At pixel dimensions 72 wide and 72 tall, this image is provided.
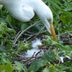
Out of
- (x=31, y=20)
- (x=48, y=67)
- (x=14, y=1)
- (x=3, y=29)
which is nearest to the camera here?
(x=48, y=67)

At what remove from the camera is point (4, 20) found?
3.86 metres

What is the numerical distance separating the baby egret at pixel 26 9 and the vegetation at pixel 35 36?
0.43ft

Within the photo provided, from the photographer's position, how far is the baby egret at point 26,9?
3.66 metres

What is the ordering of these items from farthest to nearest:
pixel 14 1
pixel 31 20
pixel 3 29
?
1. pixel 31 20
2. pixel 14 1
3. pixel 3 29

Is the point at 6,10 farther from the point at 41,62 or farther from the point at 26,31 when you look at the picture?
the point at 41,62

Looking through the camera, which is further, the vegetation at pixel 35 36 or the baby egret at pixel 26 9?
the baby egret at pixel 26 9

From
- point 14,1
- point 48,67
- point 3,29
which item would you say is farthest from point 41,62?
point 14,1

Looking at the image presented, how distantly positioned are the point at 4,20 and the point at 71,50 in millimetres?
874

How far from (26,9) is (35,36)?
0.26m

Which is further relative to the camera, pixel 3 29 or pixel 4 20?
pixel 4 20

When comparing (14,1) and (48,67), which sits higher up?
(14,1)

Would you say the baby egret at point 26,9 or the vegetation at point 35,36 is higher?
the baby egret at point 26,9

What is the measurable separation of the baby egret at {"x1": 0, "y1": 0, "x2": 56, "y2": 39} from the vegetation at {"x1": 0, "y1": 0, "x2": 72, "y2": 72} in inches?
5.2

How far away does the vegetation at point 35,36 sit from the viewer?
3.18 meters
